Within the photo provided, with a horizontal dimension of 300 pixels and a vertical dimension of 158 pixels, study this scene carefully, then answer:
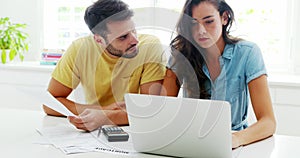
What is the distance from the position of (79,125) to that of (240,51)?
2.33 feet

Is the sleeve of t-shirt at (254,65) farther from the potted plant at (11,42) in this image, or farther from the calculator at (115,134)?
the potted plant at (11,42)

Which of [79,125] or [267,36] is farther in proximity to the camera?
[267,36]

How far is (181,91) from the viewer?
1908 millimetres

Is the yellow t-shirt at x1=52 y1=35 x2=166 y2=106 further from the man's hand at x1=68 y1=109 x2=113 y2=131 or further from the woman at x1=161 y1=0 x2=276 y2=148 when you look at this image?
the man's hand at x1=68 y1=109 x2=113 y2=131

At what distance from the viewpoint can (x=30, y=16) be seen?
3479 mm

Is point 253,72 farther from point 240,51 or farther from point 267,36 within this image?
point 267,36

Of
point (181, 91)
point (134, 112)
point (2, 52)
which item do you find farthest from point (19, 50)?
point (134, 112)

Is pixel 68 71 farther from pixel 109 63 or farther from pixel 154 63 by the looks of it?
pixel 154 63

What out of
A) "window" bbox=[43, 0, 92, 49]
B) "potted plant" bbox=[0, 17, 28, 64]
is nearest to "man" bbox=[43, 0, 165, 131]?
"potted plant" bbox=[0, 17, 28, 64]

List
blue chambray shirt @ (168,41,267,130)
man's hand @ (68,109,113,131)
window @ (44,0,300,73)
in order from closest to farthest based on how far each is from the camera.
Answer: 1. man's hand @ (68,109,113,131)
2. blue chambray shirt @ (168,41,267,130)
3. window @ (44,0,300,73)

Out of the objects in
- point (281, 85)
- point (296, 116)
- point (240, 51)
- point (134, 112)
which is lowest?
point (296, 116)

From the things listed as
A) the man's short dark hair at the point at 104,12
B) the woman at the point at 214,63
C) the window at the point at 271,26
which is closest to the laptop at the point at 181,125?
the woman at the point at 214,63

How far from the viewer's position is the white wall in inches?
137

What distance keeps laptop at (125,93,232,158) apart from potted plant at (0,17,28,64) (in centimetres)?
217
